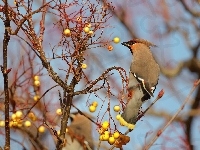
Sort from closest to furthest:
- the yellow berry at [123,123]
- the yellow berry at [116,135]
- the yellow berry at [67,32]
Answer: the yellow berry at [67,32] < the yellow berry at [116,135] < the yellow berry at [123,123]

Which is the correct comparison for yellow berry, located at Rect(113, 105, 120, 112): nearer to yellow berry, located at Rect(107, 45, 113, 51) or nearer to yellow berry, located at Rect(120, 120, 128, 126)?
yellow berry, located at Rect(120, 120, 128, 126)

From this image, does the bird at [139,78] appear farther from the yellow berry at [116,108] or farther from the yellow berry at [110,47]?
the yellow berry at [110,47]

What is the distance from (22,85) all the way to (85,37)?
82 centimetres

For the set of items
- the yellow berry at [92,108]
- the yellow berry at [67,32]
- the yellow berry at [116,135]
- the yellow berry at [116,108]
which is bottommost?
the yellow berry at [116,135]

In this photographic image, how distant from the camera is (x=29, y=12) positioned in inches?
58.9

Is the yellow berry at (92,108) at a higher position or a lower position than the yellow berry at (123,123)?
higher

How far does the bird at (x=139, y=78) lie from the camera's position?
1772mm

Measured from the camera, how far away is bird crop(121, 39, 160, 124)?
177 cm

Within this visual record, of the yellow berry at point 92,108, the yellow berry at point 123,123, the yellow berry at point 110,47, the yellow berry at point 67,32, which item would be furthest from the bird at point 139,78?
the yellow berry at point 67,32

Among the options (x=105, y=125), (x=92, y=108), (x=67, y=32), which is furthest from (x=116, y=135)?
(x=67, y=32)

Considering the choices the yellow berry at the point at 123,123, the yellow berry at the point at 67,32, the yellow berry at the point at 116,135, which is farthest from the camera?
the yellow berry at the point at 123,123

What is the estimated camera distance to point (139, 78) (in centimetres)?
204

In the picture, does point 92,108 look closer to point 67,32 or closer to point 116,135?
point 116,135

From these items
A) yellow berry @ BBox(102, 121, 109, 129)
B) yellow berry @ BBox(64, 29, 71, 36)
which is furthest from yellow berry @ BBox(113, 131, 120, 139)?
yellow berry @ BBox(64, 29, 71, 36)
